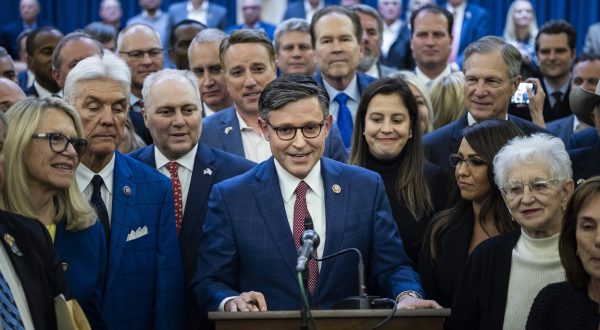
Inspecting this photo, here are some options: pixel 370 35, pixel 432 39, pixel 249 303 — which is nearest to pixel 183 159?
pixel 249 303

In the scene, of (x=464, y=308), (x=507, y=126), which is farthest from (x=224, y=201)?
(x=507, y=126)

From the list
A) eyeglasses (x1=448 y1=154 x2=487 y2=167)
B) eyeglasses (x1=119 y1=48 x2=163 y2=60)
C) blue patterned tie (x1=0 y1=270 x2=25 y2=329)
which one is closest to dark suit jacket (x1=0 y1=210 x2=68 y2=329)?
blue patterned tie (x1=0 y1=270 x2=25 y2=329)

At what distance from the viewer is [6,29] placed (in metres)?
14.9

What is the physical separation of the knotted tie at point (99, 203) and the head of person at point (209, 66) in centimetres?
217

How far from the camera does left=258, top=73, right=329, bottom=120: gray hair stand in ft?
17.3

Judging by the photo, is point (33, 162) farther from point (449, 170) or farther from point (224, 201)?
point (449, 170)

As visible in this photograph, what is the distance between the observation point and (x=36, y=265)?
462cm

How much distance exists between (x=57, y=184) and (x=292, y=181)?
999mm

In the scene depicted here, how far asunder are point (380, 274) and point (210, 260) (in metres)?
0.74

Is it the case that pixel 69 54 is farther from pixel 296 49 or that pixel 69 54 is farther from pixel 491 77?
pixel 491 77

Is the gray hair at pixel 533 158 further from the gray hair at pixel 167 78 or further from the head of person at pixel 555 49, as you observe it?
the head of person at pixel 555 49

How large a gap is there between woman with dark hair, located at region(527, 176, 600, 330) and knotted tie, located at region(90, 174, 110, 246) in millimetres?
1953

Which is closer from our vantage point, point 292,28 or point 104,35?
point 292,28

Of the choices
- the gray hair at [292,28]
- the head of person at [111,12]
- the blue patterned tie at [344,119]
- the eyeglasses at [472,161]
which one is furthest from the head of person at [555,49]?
the head of person at [111,12]
